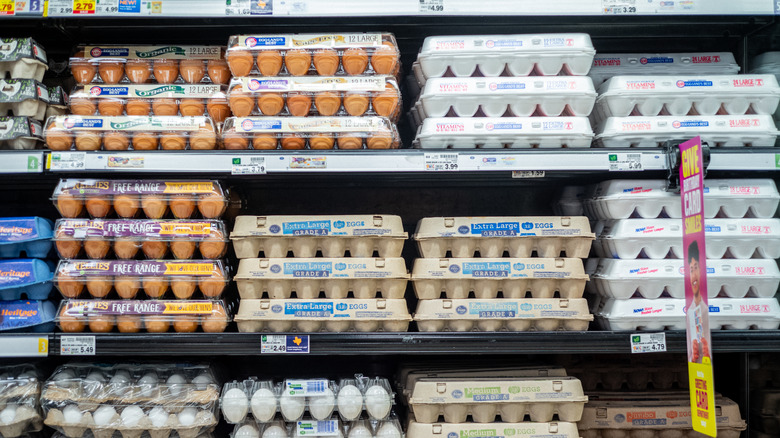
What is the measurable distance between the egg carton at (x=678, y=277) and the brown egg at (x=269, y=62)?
140cm

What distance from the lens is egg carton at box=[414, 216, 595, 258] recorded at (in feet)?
6.58

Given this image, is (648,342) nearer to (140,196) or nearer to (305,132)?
(305,132)

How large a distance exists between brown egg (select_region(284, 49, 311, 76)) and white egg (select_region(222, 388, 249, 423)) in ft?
3.77

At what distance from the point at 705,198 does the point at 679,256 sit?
0.74ft

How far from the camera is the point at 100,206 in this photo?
6.56 feet

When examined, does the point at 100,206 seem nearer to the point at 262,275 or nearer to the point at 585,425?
the point at 262,275

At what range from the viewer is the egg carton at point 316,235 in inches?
78.4

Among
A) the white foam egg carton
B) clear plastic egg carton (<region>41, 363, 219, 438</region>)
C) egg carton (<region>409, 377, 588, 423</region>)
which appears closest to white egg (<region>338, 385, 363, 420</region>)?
egg carton (<region>409, 377, 588, 423</region>)

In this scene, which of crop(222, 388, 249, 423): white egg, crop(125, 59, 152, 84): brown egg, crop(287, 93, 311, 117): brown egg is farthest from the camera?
crop(125, 59, 152, 84): brown egg

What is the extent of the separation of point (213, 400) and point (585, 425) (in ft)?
4.41

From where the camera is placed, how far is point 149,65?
213cm

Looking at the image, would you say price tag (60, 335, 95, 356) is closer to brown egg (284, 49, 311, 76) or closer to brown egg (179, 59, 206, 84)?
brown egg (179, 59, 206, 84)

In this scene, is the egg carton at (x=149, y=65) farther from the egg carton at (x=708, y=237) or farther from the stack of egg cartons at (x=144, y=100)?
the egg carton at (x=708, y=237)

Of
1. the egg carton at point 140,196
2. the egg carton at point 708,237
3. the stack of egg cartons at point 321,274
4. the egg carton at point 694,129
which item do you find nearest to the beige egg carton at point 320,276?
the stack of egg cartons at point 321,274
